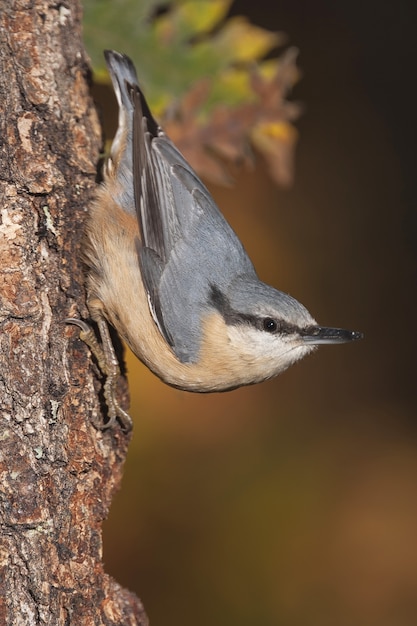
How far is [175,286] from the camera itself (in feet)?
10.2

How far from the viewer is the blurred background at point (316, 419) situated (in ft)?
13.5

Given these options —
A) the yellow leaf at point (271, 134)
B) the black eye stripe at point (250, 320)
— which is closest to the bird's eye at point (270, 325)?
the black eye stripe at point (250, 320)

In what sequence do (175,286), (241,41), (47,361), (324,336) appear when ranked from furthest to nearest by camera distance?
(241,41) < (175,286) < (324,336) < (47,361)

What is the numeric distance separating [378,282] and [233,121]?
2.15 metres

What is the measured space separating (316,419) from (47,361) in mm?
2418

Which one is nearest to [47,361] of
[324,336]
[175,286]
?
[175,286]

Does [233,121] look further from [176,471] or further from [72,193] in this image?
[176,471]

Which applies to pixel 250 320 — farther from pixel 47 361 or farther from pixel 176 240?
pixel 47 361

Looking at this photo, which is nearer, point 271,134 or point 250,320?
point 250,320

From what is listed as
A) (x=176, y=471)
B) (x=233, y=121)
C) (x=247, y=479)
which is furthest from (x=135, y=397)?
(x=233, y=121)

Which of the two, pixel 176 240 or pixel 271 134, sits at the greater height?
pixel 271 134

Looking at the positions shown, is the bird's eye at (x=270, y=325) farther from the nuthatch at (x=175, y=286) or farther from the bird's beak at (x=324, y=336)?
the bird's beak at (x=324, y=336)

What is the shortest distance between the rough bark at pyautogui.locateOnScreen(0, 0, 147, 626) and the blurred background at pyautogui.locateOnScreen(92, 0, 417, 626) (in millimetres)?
1166

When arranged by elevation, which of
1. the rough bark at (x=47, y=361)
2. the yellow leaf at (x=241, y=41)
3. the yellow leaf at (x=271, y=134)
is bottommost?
the rough bark at (x=47, y=361)
